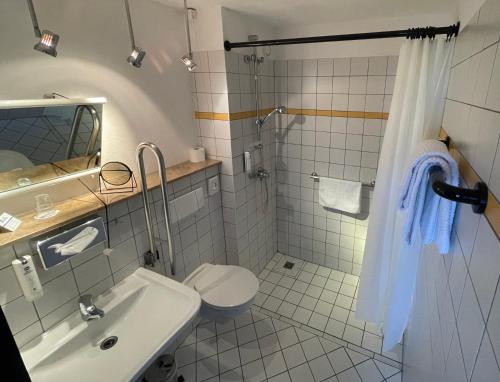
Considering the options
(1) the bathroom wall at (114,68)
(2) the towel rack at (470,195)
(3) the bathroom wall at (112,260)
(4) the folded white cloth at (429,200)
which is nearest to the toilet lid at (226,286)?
(3) the bathroom wall at (112,260)

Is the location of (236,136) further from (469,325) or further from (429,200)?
(469,325)

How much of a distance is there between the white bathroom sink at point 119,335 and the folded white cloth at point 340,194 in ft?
5.33

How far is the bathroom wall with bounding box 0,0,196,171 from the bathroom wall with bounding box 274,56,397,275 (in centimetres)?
97

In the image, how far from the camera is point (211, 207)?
218 centimetres

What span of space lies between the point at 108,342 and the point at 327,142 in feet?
6.94

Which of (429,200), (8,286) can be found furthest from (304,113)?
(8,286)

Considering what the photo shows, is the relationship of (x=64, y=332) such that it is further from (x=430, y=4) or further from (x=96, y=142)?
(x=430, y=4)

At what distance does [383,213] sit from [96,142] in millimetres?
1668

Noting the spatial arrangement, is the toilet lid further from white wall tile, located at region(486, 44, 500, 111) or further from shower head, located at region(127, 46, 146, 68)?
white wall tile, located at region(486, 44, 500, 111)

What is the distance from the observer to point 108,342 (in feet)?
4.15

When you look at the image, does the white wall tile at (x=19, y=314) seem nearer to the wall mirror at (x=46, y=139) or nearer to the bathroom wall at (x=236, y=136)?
the wall mirror at (x=46, y=139)

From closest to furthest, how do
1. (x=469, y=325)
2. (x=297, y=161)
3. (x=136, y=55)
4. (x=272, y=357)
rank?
(x=469, y=325)
(x=136, y=55)
(x=272, y=357)
(x=297, y=161)

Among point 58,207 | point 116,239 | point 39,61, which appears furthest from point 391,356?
point 39,61

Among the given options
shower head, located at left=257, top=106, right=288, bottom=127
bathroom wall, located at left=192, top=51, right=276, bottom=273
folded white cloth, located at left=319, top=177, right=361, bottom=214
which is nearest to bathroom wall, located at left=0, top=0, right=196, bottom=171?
bathroom wall, located at left=192, top=51, right=276, bottom=273
